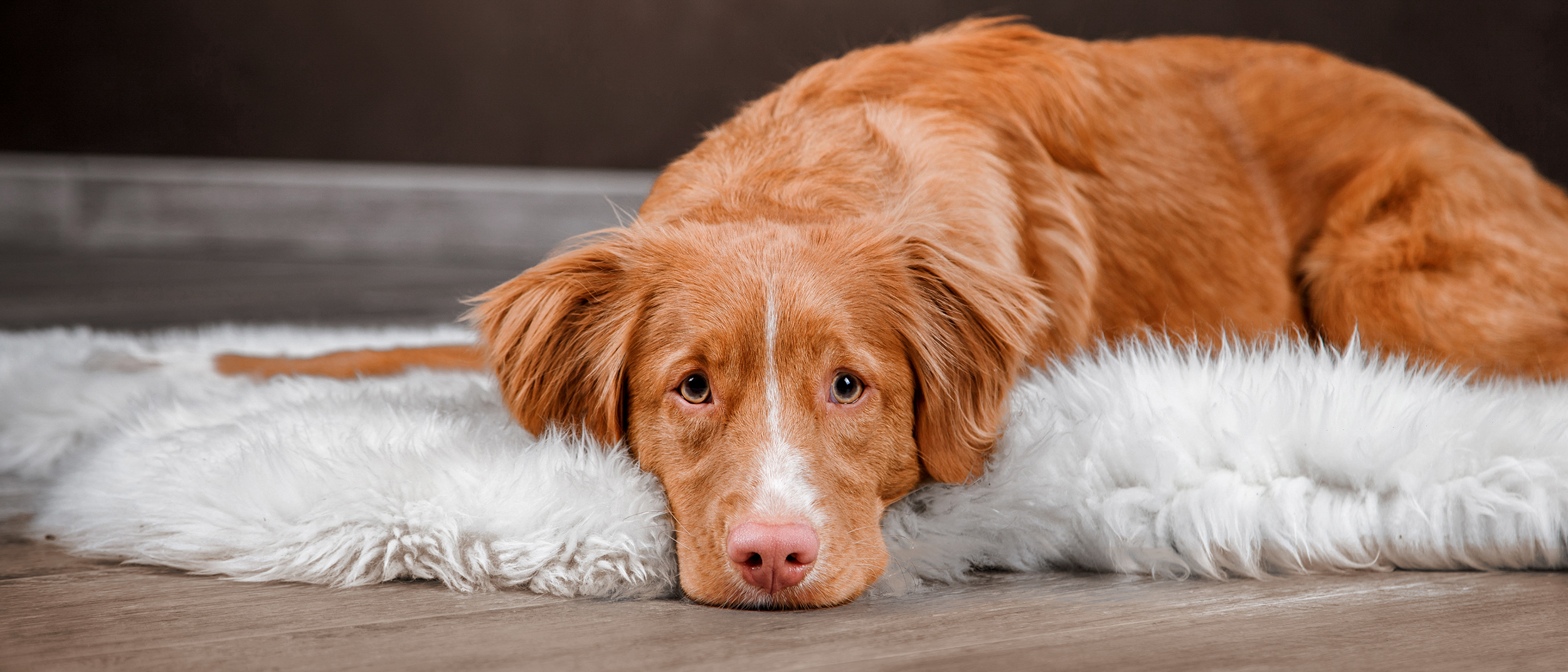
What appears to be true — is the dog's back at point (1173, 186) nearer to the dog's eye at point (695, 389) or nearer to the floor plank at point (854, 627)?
the dog's eye at point (695, 389)

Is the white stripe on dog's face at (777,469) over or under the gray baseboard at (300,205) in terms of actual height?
under

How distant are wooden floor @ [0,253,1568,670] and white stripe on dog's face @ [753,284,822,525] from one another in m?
0.13

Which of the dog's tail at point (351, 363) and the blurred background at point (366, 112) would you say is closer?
the dog's tail at point (351, 363)

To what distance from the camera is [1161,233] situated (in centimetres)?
251

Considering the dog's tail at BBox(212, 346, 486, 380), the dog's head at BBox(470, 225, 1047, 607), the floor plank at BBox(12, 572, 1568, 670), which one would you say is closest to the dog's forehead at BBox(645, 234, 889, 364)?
the dog's head at BBox(470, 225, 1047, 607)

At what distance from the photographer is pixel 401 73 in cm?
802

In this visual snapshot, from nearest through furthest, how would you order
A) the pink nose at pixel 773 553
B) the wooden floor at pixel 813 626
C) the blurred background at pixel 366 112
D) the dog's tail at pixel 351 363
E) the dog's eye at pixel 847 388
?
the wooden floor at pixel 813 626
the pink nose at pixel 773 553
the dog's eye at pixel 847 388
the dog's tail at pixel 351 363
the blurred background at pixel 366 112

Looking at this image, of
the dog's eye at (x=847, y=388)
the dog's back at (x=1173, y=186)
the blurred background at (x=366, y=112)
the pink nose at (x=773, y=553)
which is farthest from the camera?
the blurred background at (x=366, y=112)

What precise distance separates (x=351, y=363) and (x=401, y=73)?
5.77 metres

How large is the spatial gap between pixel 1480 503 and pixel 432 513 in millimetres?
1438

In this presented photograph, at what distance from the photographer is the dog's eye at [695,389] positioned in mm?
1677

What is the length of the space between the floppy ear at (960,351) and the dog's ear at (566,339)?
0.46 meters

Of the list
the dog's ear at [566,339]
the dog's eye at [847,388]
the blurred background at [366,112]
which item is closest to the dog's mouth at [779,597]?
the dog's eye at [847,388]

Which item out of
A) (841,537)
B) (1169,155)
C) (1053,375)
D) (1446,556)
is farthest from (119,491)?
(1169,155)
